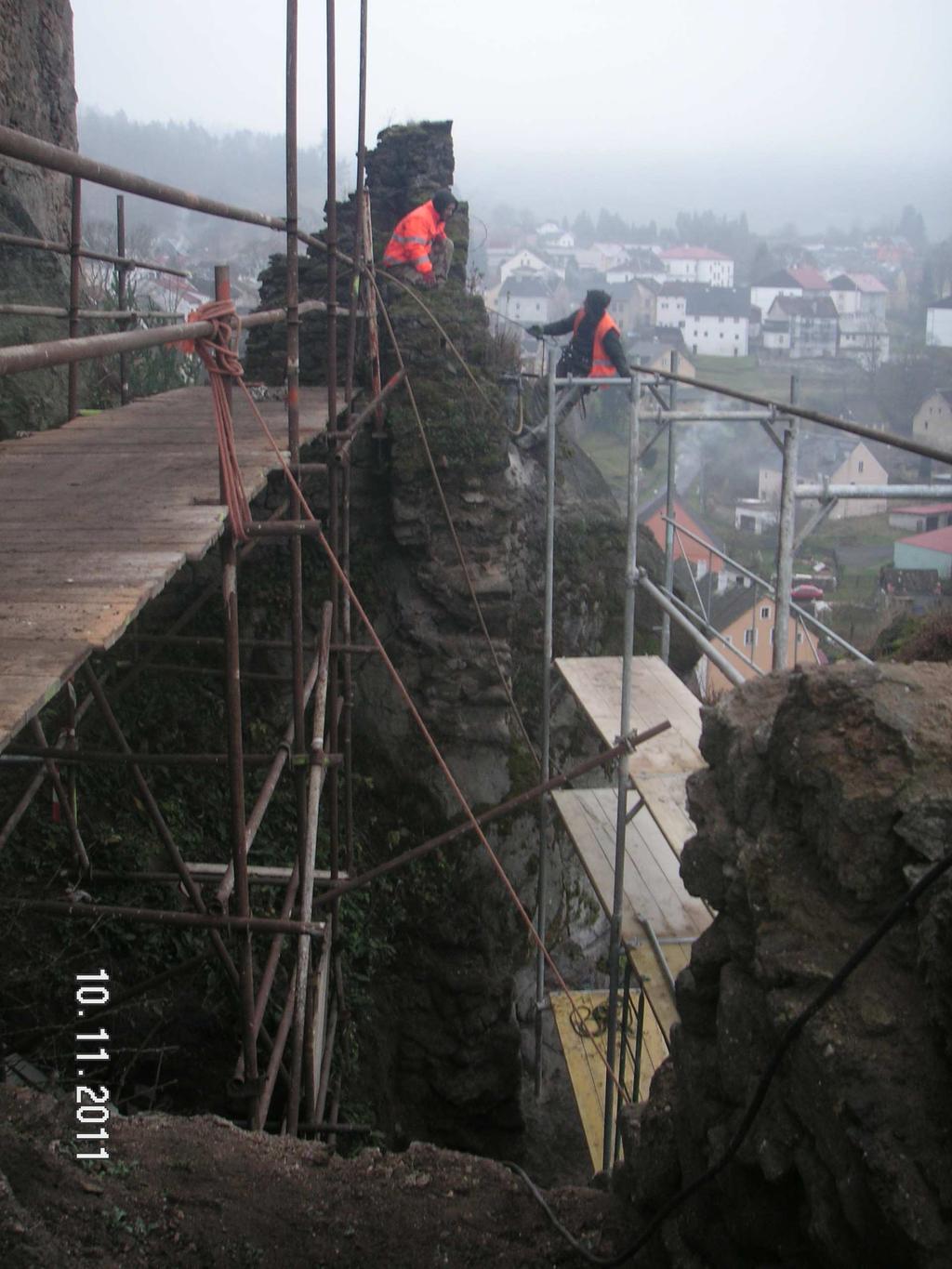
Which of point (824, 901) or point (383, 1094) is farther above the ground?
point (824, 901)

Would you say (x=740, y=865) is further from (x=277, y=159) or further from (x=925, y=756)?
(x=277, y=159)

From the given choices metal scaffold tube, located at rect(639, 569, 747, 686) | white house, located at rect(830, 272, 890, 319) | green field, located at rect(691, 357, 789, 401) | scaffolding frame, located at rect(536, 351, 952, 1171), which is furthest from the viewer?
white house, located at rect(830, 272, 890, 319)

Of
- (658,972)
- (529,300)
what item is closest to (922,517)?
(658,972)

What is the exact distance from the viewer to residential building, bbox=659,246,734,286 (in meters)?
104

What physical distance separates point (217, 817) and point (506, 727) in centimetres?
227

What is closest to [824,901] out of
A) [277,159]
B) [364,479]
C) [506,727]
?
[506,727]

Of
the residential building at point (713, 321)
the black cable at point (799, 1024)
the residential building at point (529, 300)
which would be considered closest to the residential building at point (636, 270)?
the residential building at point (529, 300)

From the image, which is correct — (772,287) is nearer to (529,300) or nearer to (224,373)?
(529,300)

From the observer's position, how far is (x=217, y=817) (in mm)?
7352

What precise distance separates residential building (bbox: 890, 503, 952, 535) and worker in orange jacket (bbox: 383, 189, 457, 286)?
1112cm

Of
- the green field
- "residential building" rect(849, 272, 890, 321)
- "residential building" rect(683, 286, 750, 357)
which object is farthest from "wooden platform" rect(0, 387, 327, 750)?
"residential building" rect(849, 272, 890, 321)

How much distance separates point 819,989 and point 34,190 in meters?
10.1

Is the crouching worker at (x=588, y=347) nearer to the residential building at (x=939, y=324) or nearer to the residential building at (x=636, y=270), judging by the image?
Result: the residential building at (x=939, y=324)

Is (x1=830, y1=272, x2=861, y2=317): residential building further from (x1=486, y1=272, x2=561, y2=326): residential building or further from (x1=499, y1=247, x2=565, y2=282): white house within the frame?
(x1=499, y1=247, x2=565, y2=282): white house
